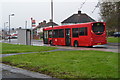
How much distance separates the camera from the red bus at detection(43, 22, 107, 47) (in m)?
25.6

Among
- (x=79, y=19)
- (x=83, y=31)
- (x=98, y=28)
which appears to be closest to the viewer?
(x=98, y=28)

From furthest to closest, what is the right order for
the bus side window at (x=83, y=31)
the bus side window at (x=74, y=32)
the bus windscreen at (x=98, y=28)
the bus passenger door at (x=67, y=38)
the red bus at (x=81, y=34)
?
the bus passenger door at (x=67, y=38)
the bus side window at (x=74, y=32)
the bus side window at (x=83, y=31)
the bus windscreen at (x=98, y=28)
the red bus at (x=81, y=34)

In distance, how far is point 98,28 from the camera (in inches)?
1029

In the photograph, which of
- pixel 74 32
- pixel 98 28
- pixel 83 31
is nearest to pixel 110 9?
pixel 98 28

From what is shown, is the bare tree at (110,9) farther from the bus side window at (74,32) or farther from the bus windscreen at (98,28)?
the bus side window at (74,32)

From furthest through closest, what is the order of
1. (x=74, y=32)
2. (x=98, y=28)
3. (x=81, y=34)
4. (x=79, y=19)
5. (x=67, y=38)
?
(x=79, y=19), (x=67, y=38), (x=74, y=32), (x=81, y=34), (x=98, y=28)

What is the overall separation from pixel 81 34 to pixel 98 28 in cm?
211

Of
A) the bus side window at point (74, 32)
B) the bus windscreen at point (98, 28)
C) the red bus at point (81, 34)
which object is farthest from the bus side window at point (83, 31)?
the bus windscreen at point (98, 28)

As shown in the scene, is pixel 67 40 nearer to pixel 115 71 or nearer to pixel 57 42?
pixel 57 42

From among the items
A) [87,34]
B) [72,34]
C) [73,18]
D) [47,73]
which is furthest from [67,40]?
[73,18]

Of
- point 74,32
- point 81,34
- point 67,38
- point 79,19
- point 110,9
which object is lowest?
point 67,38

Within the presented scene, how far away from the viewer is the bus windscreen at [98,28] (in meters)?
25.7

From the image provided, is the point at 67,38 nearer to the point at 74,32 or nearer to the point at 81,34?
the point at 74,32

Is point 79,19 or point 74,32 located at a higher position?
point 79,19
